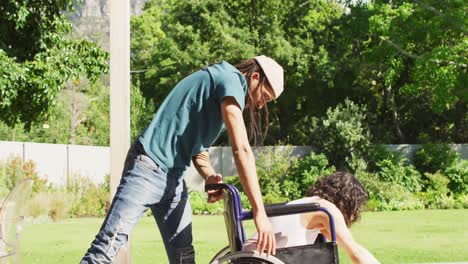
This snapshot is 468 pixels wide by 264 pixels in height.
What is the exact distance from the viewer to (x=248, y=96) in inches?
108

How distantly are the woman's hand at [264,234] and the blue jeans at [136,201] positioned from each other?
0.40m

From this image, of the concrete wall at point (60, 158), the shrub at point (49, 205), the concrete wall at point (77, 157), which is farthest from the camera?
the concrete wall at point (77, 157)

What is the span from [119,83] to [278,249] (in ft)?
5.83

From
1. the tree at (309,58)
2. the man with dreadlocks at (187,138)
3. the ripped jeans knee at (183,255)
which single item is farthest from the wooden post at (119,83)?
the tree at (309,58)

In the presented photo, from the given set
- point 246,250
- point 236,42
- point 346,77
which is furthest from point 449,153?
point 246,250

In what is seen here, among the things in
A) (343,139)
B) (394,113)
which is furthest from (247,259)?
(394,113)

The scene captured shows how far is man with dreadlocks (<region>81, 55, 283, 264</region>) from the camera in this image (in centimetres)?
258

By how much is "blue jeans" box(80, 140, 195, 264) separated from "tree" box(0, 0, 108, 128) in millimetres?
8172

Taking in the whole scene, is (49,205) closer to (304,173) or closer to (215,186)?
(304,173)

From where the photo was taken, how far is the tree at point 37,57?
10.9 m

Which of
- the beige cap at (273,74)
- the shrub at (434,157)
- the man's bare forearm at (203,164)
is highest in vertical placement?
the beige cap at (273,74)

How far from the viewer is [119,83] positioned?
417cm

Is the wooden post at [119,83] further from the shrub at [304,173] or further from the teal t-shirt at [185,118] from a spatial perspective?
the shrub at [304,173]

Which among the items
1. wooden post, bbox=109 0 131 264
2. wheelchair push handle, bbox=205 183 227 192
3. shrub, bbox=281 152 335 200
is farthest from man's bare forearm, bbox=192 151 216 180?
shrub, bbox=281 152 335 200
